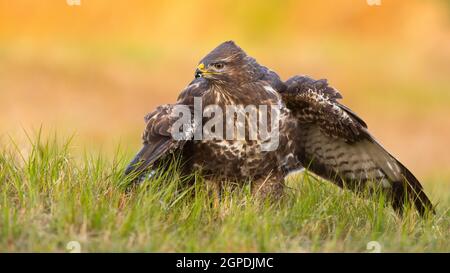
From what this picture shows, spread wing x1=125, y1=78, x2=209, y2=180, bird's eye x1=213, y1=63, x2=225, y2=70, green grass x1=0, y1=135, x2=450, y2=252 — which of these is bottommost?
green grass x1=0, y1=135, x2=450, y2=252

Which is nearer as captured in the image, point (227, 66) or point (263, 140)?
point (263, 140)

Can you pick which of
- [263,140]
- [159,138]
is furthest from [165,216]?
[263,140]

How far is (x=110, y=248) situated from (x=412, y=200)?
316 cm

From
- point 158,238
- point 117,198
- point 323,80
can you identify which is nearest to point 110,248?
point 158,238

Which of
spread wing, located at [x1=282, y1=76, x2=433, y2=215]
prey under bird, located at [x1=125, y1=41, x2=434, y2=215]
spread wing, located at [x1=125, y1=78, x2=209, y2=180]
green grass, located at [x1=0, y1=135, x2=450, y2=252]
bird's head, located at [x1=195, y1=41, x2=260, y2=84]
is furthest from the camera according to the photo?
spread wing, located at [x1=282, y1=76, x2=433, y2=215]

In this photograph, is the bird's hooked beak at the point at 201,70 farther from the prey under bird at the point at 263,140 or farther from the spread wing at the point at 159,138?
the spread wing at the point at 159,138

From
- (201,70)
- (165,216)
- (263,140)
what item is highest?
(201,70)

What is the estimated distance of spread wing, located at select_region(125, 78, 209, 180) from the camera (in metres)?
7.13

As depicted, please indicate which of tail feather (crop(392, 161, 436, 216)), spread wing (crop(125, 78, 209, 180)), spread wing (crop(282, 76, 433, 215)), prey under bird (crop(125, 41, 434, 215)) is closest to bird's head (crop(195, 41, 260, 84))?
prey under bird (crop(125, 41, 434, 215))

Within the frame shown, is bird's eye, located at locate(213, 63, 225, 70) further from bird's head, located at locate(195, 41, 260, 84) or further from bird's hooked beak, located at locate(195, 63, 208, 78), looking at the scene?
bird's hooked beak, located at locate(195, 63, 208, 78)

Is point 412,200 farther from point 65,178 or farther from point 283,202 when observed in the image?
point 65,178

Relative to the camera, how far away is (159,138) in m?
7.34

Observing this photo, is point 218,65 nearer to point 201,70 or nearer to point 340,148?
point 201,70

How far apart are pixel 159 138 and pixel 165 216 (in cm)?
107
